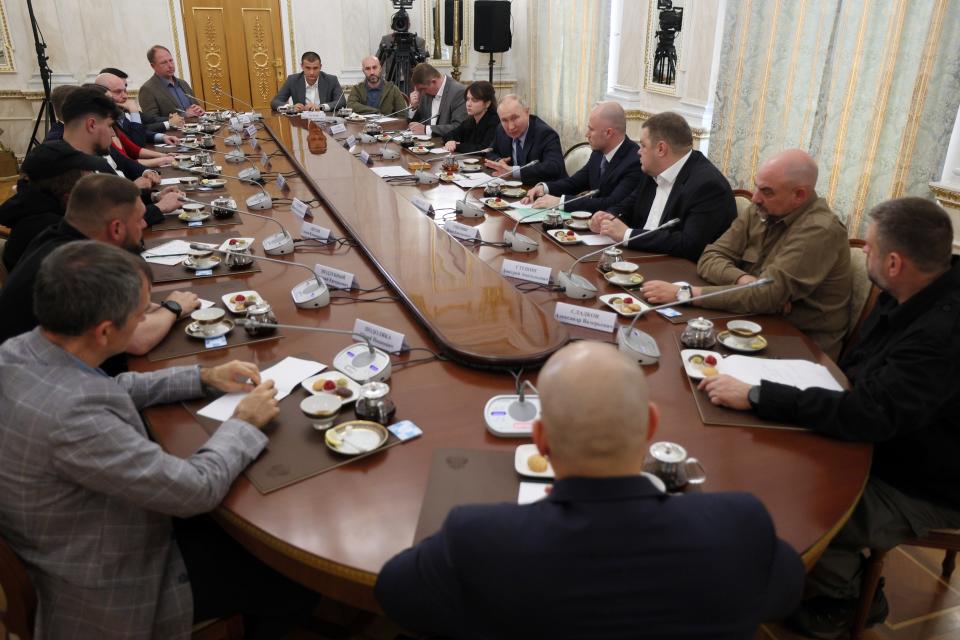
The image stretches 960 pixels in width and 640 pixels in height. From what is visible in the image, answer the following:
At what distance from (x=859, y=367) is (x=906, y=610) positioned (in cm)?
77

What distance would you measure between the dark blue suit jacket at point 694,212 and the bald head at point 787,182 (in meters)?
0.39

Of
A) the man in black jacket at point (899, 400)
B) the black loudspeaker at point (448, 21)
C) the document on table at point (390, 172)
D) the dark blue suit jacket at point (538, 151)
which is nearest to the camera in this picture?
the man in black jacket at point (899, 400)

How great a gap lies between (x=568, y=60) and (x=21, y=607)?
5.98 m

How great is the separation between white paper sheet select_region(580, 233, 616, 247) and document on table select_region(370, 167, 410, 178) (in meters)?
1.40

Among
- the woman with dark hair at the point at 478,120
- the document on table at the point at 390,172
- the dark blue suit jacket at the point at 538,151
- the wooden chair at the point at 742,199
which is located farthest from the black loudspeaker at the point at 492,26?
the wooden chair at the point at 742,199

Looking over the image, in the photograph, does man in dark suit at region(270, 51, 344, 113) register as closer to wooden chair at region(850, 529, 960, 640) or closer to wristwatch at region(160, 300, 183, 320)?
wristwatch at region(160, 300, 183, 320)

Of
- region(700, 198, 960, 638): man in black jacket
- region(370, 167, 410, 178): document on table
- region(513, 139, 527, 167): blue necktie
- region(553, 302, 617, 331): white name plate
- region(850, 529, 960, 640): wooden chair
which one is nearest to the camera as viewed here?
region(700, 198, 960, 638): man in black jacket

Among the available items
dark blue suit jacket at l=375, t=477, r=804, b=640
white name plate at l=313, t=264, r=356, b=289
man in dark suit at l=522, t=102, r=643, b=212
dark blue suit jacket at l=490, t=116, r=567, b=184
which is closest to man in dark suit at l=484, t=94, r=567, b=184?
dark blue suit jacket at l=490, t=116, r=567, b=184

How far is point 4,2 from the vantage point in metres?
6.09

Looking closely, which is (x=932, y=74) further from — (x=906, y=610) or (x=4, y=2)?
(x=4, y=2)

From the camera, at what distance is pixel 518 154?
427 centimetres

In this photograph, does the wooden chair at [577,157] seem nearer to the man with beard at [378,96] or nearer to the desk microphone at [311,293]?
the desk microphone at [311,293]

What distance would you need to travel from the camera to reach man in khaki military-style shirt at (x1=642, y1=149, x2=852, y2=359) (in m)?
2.13

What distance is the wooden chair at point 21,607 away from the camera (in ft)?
4.13
